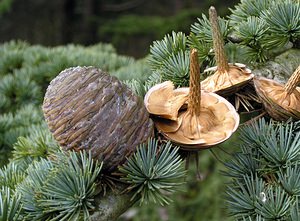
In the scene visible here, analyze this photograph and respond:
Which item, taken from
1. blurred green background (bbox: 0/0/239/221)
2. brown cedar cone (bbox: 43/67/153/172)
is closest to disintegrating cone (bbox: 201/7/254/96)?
brown cedar cone (bbox: 43/67/153/172)

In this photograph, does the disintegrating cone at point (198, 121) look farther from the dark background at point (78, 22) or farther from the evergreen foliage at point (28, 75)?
the dark background at point (78, 22)

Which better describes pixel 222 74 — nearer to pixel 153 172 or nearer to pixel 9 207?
pixel 153 172

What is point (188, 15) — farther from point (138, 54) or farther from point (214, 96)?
point (214, 96)

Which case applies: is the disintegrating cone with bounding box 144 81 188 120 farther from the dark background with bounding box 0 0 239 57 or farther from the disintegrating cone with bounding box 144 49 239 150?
the dark background with bounding box 0 0 239 57

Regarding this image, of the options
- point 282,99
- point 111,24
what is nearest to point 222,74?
point 282,99

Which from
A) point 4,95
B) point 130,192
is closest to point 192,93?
point 130,192

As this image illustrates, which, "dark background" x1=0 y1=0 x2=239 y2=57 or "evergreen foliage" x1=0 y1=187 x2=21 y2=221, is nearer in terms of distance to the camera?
"evergreen foliage" x1=0 y1=187 x2=21 y2=221
